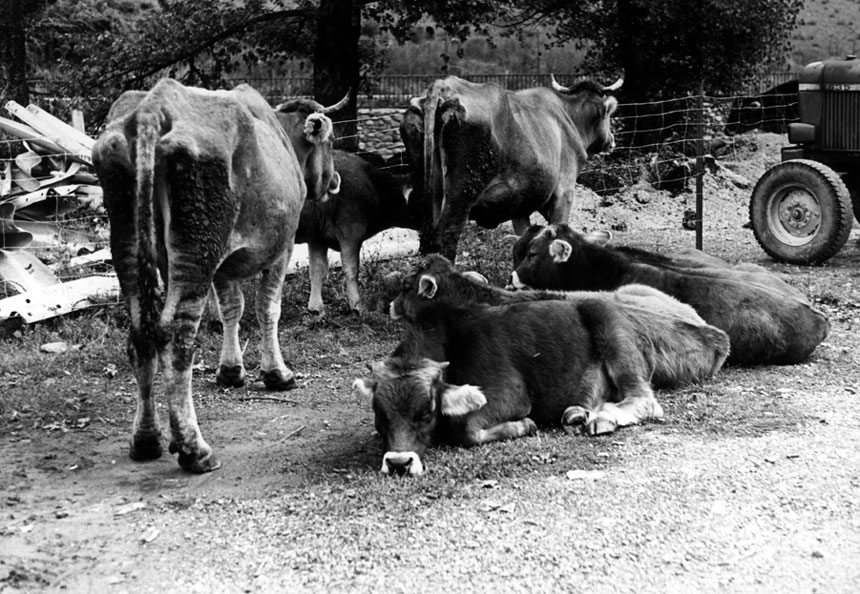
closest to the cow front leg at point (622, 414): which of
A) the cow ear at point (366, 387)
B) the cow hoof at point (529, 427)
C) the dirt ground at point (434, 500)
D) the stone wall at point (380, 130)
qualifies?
the dirt ground at point (434, 500)

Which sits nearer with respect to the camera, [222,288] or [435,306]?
[435,306]

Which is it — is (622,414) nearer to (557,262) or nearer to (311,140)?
(557,262)

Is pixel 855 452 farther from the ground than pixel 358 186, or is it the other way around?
pixel 358 186

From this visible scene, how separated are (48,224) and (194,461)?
744cm

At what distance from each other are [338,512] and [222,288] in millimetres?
3126

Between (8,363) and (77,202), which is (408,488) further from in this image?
(77,202)

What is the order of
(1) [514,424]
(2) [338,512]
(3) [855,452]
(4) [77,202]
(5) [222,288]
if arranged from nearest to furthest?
(2) [338,512]
(3) [855,452]
(1) [514,424]
(5) [222,288]
(4) [77,202]

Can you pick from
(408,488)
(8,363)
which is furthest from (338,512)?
(8,363)

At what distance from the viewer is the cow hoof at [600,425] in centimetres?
692

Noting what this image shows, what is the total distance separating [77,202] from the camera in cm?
1364

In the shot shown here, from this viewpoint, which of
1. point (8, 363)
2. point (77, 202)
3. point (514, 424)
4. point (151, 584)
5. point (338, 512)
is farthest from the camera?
point (77, 202)

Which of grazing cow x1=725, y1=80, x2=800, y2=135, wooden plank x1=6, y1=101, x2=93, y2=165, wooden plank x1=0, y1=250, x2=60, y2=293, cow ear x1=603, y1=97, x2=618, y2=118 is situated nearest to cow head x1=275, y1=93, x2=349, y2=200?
wooden plank x1=0, y1=250, x2=60, y2=293

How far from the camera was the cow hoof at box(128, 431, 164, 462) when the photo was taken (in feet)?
21.9

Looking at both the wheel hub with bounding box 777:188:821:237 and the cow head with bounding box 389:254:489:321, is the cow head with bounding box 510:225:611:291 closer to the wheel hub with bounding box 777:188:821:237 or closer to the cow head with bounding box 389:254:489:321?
the cow head with bounding box 389:254:489:321
